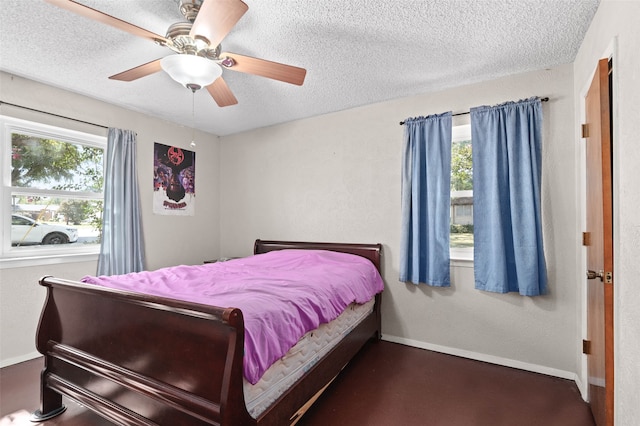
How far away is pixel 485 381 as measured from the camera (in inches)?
90.9

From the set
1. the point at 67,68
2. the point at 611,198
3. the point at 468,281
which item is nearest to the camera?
the point at 611,198

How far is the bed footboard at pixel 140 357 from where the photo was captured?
1.22m

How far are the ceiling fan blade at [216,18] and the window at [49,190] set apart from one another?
2.21 metres

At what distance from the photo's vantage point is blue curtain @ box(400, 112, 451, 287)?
2746mm

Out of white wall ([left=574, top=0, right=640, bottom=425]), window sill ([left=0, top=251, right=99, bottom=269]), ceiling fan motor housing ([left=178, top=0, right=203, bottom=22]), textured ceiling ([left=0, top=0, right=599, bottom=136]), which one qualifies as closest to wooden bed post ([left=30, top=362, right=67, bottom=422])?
window sill ([left=0, top=251, right=99, bottom=269])

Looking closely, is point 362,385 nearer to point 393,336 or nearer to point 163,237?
point 393,336

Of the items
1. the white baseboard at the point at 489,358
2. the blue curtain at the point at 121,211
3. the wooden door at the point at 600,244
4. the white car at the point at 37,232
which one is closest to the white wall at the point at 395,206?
the white baseboard at the point at 489,358

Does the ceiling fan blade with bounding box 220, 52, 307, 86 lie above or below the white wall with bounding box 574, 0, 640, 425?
above

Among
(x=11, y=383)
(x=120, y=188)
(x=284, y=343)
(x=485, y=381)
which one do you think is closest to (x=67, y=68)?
(x=120, y=188)

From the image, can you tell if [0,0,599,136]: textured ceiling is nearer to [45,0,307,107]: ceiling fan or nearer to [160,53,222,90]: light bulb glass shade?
[45,0,307,107]: ceiling fan

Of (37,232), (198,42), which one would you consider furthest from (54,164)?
(198,42)

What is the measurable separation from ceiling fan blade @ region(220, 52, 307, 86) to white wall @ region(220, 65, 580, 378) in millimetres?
1448

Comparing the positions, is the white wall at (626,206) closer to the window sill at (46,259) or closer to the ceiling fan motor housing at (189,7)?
the ceiling fan motor housing at (189,7)

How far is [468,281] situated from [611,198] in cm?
143
